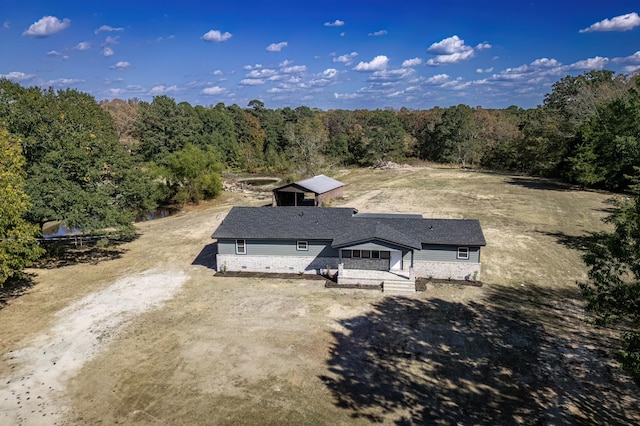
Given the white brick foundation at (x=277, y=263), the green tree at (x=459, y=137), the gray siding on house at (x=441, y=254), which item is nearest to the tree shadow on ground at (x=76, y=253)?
the white brick foundation at (x=277, y=263)

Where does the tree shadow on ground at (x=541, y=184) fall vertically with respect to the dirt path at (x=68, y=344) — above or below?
above

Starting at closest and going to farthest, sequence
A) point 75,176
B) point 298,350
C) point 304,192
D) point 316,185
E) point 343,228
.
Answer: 1. point 298,350
2. point 343,228
3. point 75,176
4. point 304,192
5. point 316,185

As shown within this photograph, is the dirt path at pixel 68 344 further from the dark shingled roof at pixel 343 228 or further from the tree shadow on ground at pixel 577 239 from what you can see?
the tree shadow on ground at pixel 577 239

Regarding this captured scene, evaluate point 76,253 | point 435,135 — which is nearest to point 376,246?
point 76,253

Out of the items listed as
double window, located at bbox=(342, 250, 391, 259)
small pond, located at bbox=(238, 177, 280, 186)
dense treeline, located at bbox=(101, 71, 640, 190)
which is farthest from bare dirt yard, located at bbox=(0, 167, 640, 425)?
small pond, located at bbox=(238, 177, 280, 186)

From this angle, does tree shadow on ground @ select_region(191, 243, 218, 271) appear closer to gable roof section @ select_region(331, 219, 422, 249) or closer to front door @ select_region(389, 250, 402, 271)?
gable roof section @ select_region(331, 219, 422, 249)

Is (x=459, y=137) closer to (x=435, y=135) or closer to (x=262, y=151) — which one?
(x=435, y=135)

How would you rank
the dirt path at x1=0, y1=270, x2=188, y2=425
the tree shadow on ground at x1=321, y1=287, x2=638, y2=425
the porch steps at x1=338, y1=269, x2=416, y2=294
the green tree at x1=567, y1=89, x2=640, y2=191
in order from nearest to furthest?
the tree shadow on ground at x1=321, y1=287, x2=638, y2=425 → the dirt path at x1=0, y1=270, x2=188, y2=425 → the porch steps at x1=338, y1=269, x2=416, y2=294 → the green tree at x1=567, y1=89, x2=640, y2=191
